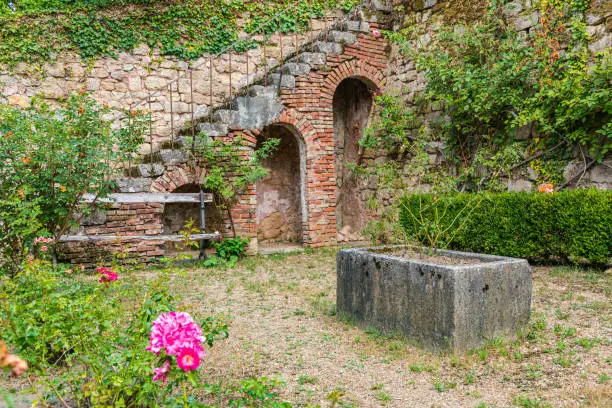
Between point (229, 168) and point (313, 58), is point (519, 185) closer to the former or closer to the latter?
point (313, 58)

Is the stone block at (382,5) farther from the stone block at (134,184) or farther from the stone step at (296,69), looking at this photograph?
the stone block at (134,184)

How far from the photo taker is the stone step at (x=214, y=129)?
23.3 feet

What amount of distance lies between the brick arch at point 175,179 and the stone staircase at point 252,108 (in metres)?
0.07

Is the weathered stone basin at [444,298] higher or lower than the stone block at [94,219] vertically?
lower

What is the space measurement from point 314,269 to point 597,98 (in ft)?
12.7

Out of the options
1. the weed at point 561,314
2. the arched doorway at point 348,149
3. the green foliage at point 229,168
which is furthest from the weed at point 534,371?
the arched doorway at point 348,149

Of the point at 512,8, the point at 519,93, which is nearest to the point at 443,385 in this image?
the point at 519,93

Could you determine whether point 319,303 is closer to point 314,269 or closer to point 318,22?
point 314,269

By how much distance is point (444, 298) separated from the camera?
289 centimetres

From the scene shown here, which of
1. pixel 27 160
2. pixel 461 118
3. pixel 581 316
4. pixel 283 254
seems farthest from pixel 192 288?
pixel 461 118

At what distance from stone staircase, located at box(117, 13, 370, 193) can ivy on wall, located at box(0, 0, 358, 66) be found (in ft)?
4.36

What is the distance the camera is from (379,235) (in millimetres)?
7254

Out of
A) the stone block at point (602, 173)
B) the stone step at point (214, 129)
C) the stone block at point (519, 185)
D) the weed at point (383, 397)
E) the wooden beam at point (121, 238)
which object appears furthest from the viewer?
the stone step at point (214, 129)

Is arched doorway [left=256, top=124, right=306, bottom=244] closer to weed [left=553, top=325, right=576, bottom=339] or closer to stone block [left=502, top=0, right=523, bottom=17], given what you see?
stone block [left=502, top=0, right=523, bottom=17]
